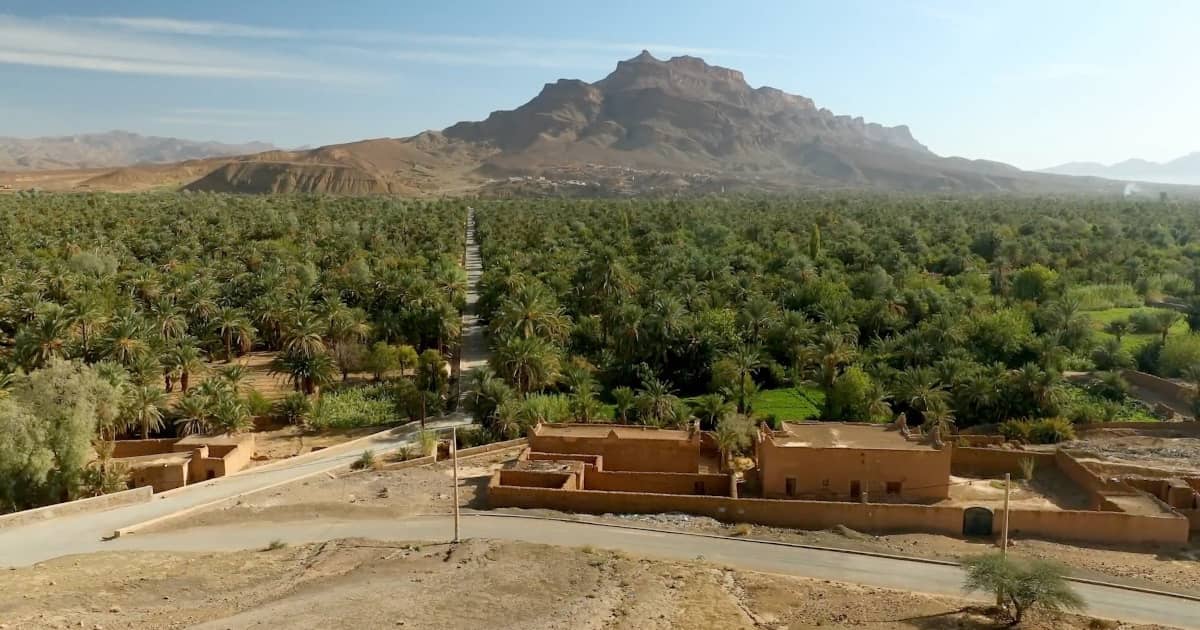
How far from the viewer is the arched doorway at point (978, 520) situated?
23188mm

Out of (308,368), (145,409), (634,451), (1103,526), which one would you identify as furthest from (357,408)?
(1103,526)

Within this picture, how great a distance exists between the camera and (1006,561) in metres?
17.8

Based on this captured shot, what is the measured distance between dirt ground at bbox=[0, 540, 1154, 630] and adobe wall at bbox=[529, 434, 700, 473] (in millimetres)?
6882

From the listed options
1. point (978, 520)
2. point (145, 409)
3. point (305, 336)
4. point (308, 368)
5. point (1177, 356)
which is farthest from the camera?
point (1177, 356)

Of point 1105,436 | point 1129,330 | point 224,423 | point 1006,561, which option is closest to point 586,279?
point 224,423

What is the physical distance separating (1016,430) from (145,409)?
107ft

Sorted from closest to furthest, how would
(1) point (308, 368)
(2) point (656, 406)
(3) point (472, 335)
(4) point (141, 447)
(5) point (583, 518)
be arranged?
1. (5) point (583, 518)
2. (4) point (141, 447)
3. (2) point (656, 406)
4. (1) point (308, 368)
5. (3) point (472, 335)

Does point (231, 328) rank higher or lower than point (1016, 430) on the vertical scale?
higher

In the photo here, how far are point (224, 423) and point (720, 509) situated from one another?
62.6 feet

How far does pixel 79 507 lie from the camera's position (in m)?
24.1

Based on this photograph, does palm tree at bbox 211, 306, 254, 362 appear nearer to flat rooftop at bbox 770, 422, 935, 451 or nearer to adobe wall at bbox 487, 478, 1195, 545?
adobe wall at bbox 487, 478, 1195, 545

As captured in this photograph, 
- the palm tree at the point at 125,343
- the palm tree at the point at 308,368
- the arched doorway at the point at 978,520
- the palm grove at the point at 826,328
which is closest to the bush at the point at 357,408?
the palm tree at the point at 308,368

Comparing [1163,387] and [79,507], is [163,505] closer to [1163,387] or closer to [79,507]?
[79,507]

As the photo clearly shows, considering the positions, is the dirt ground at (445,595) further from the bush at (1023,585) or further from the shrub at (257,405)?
the shrub at (257,405)
